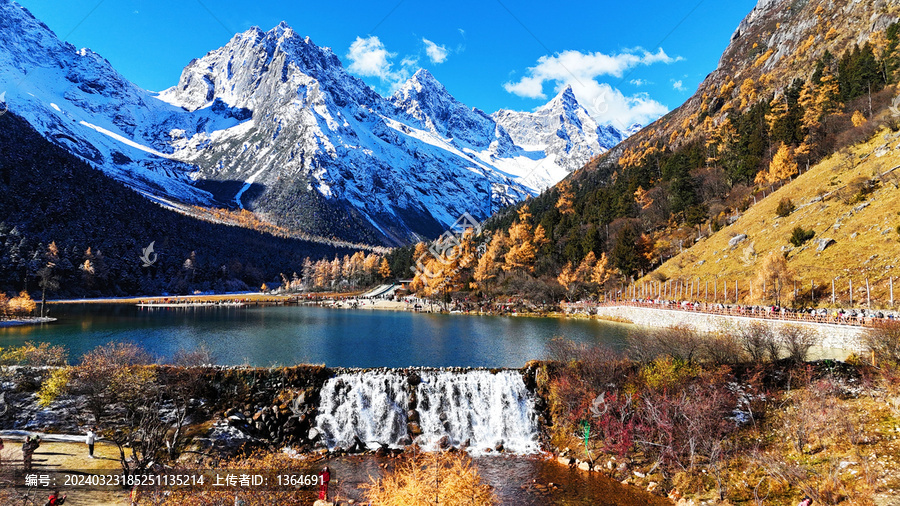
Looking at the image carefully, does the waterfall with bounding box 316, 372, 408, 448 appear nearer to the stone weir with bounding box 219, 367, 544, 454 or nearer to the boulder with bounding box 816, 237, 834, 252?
the stone weir with bounding box 219, 367, 544, 454

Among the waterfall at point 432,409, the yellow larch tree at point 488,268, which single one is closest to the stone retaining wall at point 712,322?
the waterfall at point 432,409

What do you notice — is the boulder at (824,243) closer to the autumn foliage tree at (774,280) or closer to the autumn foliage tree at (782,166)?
the autumn foliage tree at (774,280)

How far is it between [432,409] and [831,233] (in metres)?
51.0

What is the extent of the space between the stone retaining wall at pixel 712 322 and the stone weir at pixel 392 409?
2460cm

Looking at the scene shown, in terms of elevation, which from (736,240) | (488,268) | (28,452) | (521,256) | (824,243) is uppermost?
(521,256)

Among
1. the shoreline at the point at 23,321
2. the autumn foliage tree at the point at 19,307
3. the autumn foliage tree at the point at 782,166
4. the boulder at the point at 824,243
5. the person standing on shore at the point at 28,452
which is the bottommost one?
the person standing on shore at the point at 28,452

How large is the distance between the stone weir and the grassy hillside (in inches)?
1403

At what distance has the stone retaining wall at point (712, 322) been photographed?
109ft

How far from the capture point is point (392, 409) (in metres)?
29.3

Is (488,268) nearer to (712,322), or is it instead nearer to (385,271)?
(385,271)

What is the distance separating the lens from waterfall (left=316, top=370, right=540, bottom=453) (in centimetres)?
2778

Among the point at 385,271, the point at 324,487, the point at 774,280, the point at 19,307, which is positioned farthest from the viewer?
the point at 385,271

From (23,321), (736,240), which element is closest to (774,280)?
(736,240)

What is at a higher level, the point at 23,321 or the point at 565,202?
the point at 565,202
